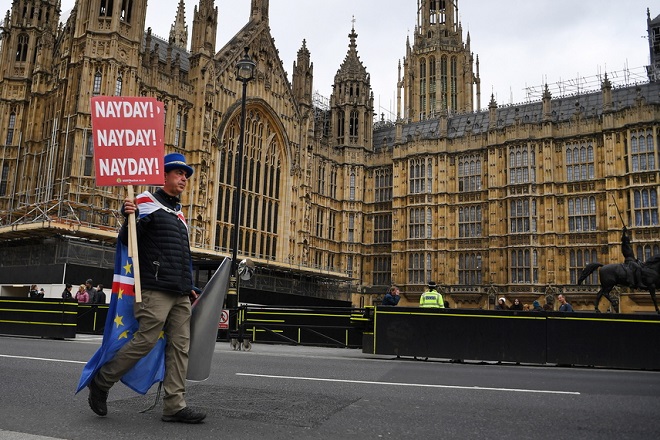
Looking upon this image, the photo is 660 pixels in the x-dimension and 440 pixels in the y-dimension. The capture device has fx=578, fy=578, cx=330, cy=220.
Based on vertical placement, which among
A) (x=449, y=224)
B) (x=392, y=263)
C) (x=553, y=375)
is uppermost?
(x=449, y=224)

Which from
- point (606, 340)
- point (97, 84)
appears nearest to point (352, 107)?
point (97, 84)

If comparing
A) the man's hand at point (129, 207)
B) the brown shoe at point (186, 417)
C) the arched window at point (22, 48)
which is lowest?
the brown shoe at point (186, 417)

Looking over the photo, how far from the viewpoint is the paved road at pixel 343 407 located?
14.0 feet

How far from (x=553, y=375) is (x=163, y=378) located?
6.71 metres

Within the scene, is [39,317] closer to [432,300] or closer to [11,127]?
[432,300]

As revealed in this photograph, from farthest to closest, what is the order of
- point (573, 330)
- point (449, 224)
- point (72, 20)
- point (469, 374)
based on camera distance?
point (449, 224)
point (72, 20)
point (573, 330)
point (469, 374)

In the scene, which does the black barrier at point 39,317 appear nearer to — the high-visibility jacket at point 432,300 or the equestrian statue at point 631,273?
the high-visibility jacket at point 432,300

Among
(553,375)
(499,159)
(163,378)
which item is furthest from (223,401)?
(499,159)

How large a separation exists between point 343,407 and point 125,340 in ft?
6.60

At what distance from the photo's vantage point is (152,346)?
14.8 feet

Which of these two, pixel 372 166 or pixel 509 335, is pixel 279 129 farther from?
pixel 509 335

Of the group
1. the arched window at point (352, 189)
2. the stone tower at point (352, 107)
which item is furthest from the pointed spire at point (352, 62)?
the arched window at point (352, 189)

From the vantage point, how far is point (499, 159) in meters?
44.5

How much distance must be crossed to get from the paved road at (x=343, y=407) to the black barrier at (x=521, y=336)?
3432 millimetres
